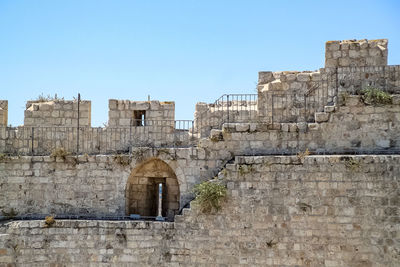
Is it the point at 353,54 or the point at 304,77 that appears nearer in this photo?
the point at 353,54

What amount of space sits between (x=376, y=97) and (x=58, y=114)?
9.21 meters

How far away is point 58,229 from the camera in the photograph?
12.0 meters

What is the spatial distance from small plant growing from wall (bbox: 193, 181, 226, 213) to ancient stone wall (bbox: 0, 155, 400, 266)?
7.4 inches

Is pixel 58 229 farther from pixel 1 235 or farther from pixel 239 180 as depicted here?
pixel 239 180

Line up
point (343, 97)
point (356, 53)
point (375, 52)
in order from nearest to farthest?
point (343, 97), point (375, 52), point (356, 53)

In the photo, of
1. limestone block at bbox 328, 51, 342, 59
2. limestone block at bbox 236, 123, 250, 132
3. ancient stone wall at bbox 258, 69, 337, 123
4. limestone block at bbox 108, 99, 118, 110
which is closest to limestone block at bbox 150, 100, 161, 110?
limestone block at bbox 108, 99, 118, 110

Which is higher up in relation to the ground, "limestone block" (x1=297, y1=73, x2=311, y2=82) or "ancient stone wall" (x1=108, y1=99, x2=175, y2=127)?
"limestone block" (x1=297, y1=73, x2=311, y2=82)

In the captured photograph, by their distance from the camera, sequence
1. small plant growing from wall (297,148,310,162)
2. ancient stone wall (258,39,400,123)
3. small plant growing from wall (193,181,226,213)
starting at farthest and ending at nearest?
ancient stone wall (258,39,400,123)
small plant growing from wall (193,181,226,213)
small plant growing from wall (297,148,310,162)

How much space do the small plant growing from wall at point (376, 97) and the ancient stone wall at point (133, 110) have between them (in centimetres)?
545

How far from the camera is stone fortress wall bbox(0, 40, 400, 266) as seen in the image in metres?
10.7

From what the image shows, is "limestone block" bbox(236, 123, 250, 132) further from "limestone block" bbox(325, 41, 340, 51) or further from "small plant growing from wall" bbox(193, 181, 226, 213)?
"limestone block" bbox(325, 41, 340, 51)

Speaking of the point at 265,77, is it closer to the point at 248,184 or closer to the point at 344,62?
the point at 344,62

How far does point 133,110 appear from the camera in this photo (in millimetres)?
13297

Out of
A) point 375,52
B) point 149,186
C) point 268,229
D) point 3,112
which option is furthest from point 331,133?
point 3,112
